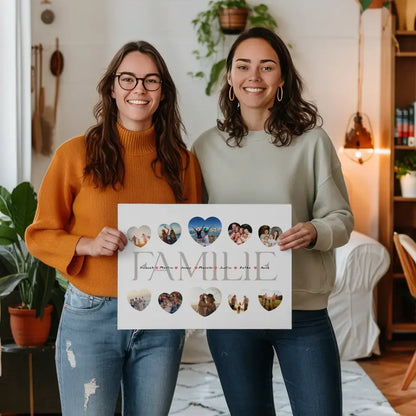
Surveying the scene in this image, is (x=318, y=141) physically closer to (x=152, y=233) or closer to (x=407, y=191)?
(x=152, y=233)

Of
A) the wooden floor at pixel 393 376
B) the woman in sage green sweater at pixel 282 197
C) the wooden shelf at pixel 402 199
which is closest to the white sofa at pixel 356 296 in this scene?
the wooden floor at pixel 393 376

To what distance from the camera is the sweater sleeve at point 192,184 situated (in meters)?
1.75

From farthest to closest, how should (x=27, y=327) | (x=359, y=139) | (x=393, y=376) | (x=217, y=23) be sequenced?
(x=217, y=23) < (x=359, y=139) < (x=393, y=376) < (x=27, y=327)

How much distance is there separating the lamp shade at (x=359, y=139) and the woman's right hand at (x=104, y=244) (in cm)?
336

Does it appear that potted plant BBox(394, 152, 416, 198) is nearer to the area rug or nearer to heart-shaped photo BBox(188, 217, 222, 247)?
the area rug

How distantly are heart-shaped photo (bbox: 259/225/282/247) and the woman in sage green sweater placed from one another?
0.21ft

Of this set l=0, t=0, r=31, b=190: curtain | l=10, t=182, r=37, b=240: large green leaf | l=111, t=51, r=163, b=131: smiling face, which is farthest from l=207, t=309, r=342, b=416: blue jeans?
l=0, t=0, r=31, b=190: curtain

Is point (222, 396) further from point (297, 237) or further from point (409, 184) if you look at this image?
point (297, 237)

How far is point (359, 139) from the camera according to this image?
4.70 meters

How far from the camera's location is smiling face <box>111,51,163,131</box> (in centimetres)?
168

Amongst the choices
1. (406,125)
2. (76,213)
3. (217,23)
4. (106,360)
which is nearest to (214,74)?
(217,23)

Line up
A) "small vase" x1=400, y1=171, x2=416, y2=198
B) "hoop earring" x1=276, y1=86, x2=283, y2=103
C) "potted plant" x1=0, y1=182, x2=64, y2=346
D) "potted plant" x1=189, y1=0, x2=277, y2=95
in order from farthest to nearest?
"potted plant" x1=189, y1=0, x2=277, y2=95
"small vase" x1=400, y1=171, x2=416, y2=198
"potted plant" x1=0, y1=182, x2=64, y2=346
"hoop earring" x1=276, y1=86, x2=283, y2=103

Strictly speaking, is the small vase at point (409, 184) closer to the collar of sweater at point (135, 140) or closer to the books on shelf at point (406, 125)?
the books on shelf at point (406, 125)

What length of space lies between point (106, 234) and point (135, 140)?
10.5 inches
